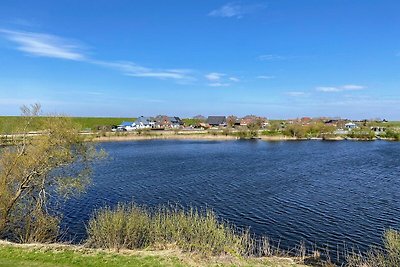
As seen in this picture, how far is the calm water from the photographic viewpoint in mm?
27188

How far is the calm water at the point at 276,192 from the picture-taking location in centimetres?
2719

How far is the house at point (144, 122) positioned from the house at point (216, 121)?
3104 centimetres

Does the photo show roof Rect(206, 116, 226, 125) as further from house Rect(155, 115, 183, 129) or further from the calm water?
the calm water

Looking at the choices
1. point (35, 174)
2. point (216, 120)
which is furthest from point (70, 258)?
point (216, 120)

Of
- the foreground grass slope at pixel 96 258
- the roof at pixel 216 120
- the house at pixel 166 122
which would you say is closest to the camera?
the foreground grass slope at pixel 96 258

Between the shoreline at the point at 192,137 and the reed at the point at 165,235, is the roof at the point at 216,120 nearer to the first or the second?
the shoreline at the point at 192,137

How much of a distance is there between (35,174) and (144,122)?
152 m

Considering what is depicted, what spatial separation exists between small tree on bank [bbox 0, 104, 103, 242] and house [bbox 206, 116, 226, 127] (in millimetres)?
161196

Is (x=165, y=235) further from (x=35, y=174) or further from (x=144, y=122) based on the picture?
(x=144, y=122)

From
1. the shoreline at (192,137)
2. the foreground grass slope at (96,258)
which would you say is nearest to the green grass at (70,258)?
the foreground grass slope at (96,258)

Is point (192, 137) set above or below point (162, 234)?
above

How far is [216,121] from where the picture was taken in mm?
188750

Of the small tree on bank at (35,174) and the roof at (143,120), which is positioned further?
the roof at (143,120)

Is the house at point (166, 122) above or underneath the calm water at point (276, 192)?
above
